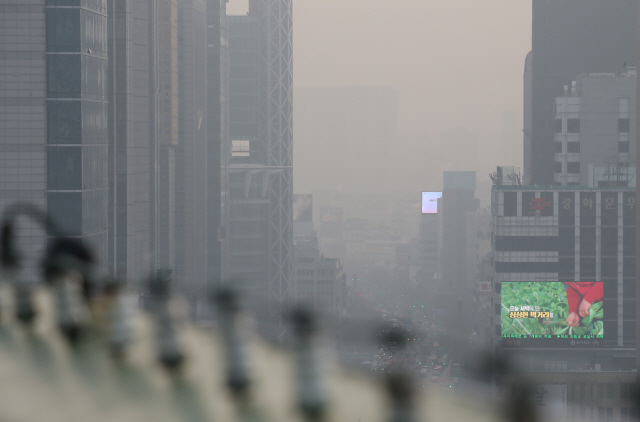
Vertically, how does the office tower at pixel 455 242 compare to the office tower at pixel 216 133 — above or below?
below

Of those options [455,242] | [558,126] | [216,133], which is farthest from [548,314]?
[455,242]

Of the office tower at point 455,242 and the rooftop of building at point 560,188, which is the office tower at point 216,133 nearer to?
the office tower at point 455,242

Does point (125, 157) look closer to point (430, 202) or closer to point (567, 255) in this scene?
point (567, 255)

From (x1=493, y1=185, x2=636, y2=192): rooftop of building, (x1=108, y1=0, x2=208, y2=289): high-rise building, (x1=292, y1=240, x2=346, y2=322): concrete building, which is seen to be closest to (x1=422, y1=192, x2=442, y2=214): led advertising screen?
(x1=292, y1=240, x2=346, y2=322): concrete building

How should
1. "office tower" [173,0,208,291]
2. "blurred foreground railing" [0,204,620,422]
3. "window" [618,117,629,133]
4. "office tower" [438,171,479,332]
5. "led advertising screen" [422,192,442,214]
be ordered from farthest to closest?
1. "led advertising screen" [422,192,442,214]
2. "office tower" [438,171,479,332]
3. "office tower" [173,0,208,291]
4. "window" [618,117,629,133]
5. "blurred foreground railing" [0,204,620,422]

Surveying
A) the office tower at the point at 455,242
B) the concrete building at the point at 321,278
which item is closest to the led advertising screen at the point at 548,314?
the concrete building at the point at 321,278

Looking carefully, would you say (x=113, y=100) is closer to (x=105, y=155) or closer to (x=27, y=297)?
(x=105, y=155)

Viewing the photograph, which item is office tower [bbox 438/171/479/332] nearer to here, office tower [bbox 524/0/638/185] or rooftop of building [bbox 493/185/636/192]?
office tower [bbox 524/0/638/185]
